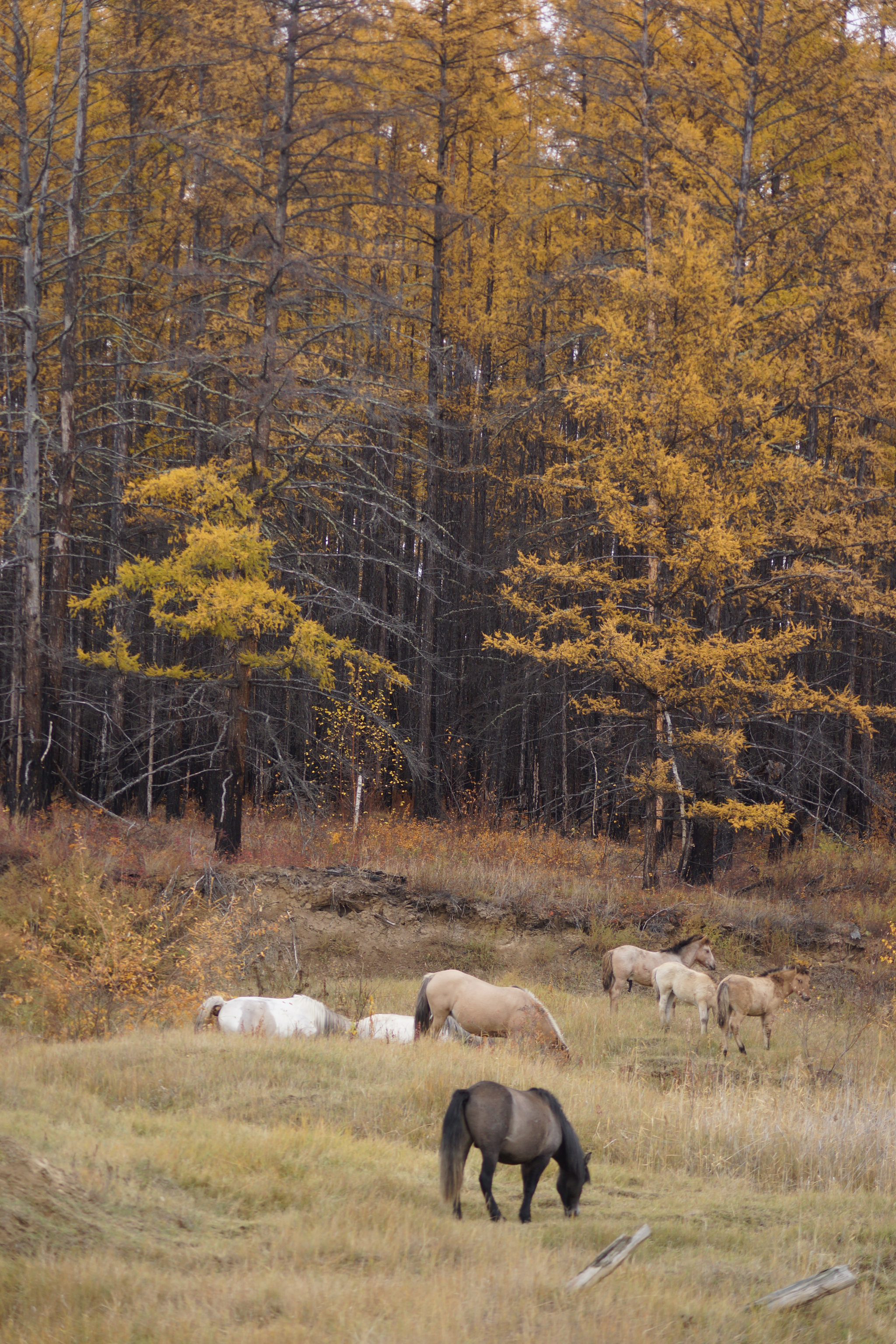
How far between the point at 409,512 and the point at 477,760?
698 cm

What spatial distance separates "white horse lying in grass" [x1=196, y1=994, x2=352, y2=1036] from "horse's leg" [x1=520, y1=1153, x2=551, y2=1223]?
5.61 meters

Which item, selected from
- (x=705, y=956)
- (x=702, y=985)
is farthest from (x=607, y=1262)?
(x=705, y=956)

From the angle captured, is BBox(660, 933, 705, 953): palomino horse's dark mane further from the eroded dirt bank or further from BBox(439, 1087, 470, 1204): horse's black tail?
BBox(439, 1087, 470, 1204): horse's black tail

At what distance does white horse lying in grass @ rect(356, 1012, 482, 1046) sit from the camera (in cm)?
1236

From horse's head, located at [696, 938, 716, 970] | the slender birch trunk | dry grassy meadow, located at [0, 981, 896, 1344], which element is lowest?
horse's head, located at [696, 938, 716, 970]

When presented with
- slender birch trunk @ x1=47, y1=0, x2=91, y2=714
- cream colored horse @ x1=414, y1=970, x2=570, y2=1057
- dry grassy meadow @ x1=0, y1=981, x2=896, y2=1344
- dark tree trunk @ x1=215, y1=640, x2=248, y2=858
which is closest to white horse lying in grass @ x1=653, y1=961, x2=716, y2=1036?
dry grassy meadow @ x1=0, y1=981, x2=896, y2=1344

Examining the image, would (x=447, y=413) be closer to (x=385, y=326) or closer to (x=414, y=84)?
(x=414, y=84)

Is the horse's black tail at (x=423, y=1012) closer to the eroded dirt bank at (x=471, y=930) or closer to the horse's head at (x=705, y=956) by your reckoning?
the horse's head at (x=705, y=956)

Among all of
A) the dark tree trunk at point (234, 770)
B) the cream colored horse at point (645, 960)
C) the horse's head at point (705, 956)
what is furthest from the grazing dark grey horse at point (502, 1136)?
the dark tree trunk at point (234, 770)

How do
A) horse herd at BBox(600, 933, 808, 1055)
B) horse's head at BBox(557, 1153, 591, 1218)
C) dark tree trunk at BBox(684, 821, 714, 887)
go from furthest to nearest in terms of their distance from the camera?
dark tree trunk at BBox(684, 821, 714, 887), horse herd at BBox(600, 933, 808, 1055), horse's head at BBox(557, 1153, 591, 1218)

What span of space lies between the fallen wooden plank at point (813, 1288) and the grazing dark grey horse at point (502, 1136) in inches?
56.6

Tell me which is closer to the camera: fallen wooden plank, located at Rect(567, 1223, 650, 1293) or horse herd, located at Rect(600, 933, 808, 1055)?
fallen wooden plank, located at Rect(567, 1223, 650, 1293)

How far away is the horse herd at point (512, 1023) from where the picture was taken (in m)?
6.53

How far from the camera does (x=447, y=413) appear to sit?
94.7 ft
